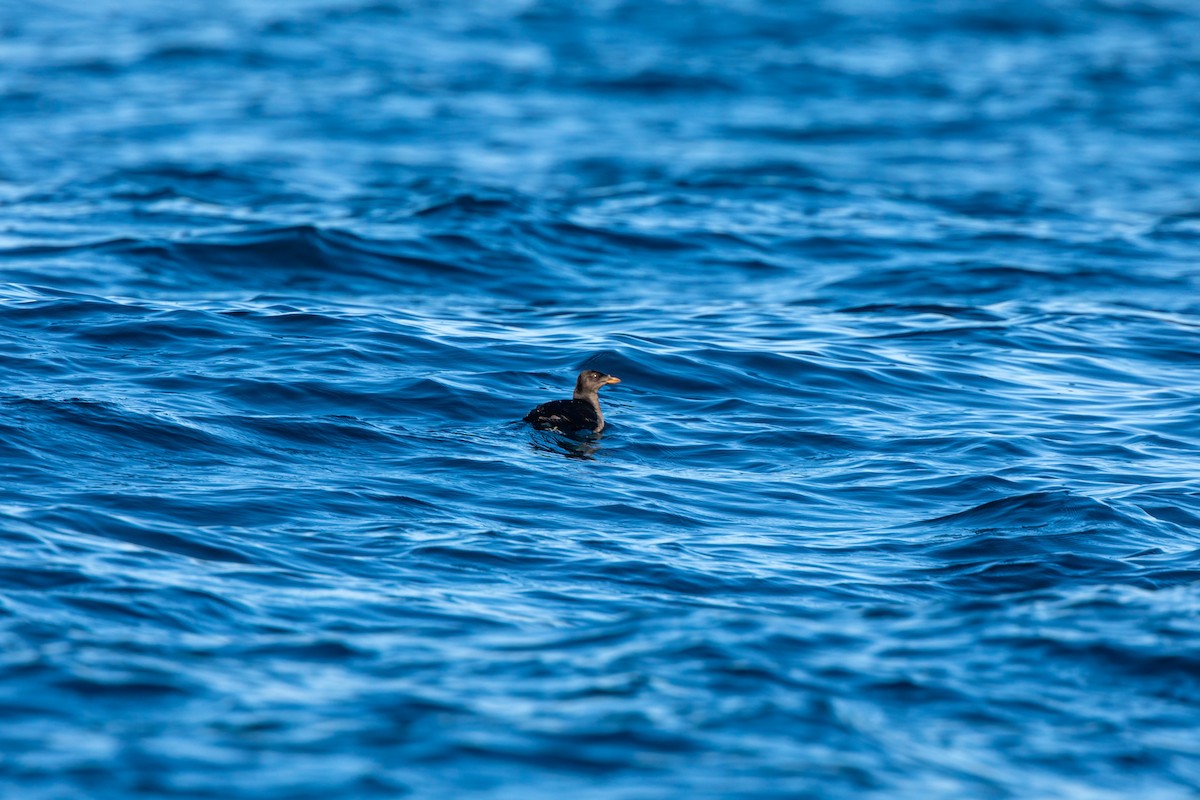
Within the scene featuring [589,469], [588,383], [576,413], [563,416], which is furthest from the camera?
[588,383]

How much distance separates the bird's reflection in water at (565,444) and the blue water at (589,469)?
0.11 ft

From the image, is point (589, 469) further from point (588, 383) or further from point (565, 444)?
point (588, 383)

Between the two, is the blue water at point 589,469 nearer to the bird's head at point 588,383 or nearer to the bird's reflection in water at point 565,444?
the bird's reflection in water at point 565,444

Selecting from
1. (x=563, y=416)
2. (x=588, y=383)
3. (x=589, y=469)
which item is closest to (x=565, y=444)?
(x=563, y=416)

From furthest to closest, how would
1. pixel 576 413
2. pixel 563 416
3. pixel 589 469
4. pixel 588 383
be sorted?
pixel 588 383
pixel 576 413
pixel 563 416
pixel 589 469

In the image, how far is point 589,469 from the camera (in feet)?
35.0

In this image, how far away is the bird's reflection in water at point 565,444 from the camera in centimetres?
1095

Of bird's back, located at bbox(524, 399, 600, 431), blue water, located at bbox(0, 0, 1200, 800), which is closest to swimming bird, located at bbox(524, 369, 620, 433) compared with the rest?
bird's back, located at bbox(524, 399, 600, 431)

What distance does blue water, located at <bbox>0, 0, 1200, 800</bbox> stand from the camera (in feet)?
21.2

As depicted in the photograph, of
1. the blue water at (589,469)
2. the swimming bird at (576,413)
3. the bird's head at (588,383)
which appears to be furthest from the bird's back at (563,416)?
the bird's head at (588,383)

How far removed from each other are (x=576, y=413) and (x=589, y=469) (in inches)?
23.8

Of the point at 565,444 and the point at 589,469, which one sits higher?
the point at 565,444

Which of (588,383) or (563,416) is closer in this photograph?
(563,416)

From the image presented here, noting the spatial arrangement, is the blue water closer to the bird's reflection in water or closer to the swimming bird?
the bird's reflection in water
